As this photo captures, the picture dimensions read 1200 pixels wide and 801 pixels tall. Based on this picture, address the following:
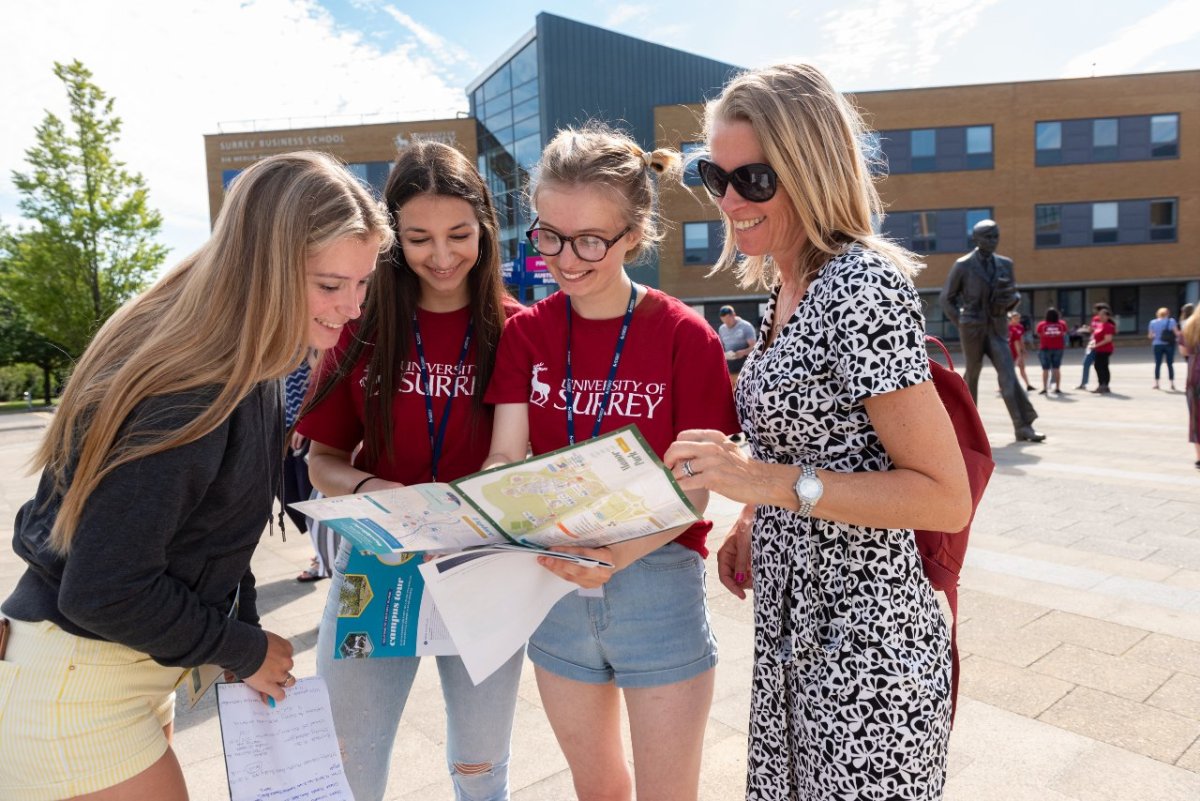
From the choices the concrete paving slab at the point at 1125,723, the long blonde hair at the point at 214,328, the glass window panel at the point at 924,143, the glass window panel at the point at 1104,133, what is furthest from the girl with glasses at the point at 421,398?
the glass window panel at the point at 1104,133

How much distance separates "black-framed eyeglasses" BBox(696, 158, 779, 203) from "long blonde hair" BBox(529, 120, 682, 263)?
225mm

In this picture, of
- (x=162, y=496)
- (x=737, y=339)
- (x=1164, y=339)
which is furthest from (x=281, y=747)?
(x=1164, y=339)

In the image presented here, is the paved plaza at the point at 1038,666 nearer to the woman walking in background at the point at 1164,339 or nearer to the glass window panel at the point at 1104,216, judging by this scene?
the woman walking in background at the point at 1164,339

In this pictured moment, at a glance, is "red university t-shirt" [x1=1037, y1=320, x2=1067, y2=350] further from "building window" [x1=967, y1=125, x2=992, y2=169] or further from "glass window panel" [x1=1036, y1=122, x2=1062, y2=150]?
"glass window panel" [x1=1036, y1=122, x2=1062, y2=150]

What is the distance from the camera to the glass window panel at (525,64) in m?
29.6

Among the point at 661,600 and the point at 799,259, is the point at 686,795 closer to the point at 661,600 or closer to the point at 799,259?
the point at 661,600

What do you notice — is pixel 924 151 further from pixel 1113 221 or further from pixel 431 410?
pixel 431 410

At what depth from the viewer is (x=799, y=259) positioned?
166 centimetres

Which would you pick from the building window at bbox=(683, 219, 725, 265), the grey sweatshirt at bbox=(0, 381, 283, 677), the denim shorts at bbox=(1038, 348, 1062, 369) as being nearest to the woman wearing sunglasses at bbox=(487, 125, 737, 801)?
the grey sweatshirt at bbox=(0, 381, 283, 677)

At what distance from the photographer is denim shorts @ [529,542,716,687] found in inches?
70.2

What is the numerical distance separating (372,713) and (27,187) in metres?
24.6

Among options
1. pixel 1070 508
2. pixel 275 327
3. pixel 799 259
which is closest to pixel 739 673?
pixel 799 259

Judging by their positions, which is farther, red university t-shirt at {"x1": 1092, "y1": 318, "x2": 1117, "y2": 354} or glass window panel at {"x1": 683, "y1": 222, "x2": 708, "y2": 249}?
glass window panel at {"x1": 683, "y1": 222, "x2": 708, "y2": 249}

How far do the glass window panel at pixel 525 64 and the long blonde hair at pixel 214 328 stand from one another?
30.6 meters
